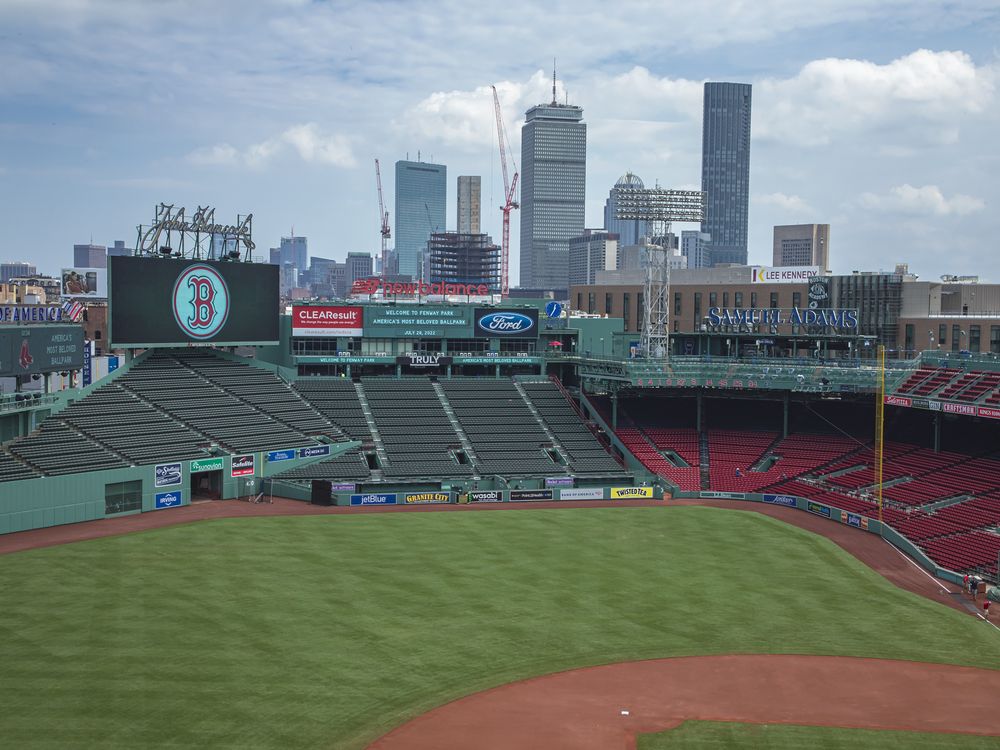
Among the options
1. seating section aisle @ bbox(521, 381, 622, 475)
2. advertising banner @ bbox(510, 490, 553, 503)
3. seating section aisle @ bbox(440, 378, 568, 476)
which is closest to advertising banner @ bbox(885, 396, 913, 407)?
seating section aisle @ bbox(521, 381, 622, 475)

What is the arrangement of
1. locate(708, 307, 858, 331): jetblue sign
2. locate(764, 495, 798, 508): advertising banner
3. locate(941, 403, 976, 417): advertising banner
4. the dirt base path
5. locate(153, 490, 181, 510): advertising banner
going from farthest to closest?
locate(708, 307, 858, 331): jetblue sign
locate(764, 495, 798, 508): advertising banner
locate(941, 403, 976, 417): advertising banner
locate(153, 490, 181, 510): advertising banner
the dirt base path

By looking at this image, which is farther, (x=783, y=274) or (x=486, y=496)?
(x=783, y=274)

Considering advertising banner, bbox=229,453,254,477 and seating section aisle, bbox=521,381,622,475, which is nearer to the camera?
advertising banner, bbox=229,453,254,477

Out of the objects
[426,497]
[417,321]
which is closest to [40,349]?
[426,497]

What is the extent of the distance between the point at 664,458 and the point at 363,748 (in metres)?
53.7

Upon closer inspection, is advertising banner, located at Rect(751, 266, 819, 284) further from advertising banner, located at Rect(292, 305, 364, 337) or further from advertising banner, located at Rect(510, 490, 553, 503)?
advertising banner, located at Rect(510, 490, 553, 503)

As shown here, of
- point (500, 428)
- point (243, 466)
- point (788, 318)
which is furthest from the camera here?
point (788, 318)

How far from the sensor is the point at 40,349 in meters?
62.9

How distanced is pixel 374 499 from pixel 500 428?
18081 millimetres

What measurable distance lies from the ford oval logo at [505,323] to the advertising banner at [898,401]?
35.0 m

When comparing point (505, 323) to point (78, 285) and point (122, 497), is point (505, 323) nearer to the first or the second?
point (122, 497)

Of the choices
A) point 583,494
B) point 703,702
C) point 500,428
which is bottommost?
point 703,702

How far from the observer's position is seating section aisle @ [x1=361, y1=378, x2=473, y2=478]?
75.9 metres

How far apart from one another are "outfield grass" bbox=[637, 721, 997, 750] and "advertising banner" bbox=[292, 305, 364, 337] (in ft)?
203
